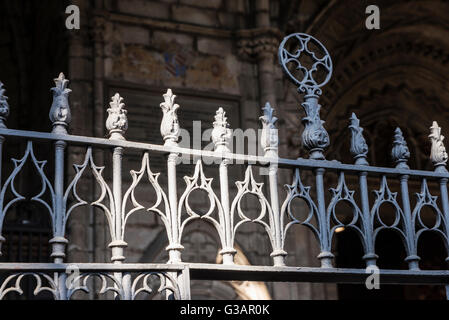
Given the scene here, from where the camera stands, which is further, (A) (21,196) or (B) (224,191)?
(B) (224,191)

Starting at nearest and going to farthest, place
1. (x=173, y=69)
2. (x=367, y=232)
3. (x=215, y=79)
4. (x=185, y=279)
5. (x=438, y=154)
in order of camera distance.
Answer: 1. (x=185, y=279)
2. (x=367, y=232)
3. (x=438, y=154)
4. (x=173, y=69)
5. (x=215, y=79)

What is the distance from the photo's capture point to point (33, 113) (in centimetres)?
1081

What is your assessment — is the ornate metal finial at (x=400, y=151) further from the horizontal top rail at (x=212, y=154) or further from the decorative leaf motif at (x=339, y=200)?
the decorative leaf motif at (x=339, y=200)

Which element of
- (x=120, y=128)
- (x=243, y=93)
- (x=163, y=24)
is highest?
(x=163, y=24)

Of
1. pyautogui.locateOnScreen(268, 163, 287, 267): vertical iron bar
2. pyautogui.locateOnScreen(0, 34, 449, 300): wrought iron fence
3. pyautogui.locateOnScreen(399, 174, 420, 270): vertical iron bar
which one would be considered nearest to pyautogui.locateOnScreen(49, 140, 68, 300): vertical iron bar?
pyautogui.locateOnScreen(0, 34, 449, 300): wrought iron fence

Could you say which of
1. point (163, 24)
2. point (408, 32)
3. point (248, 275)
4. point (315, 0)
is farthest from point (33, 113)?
point (248, 275)

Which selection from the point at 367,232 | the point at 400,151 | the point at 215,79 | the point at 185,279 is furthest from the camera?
the point at 215,79

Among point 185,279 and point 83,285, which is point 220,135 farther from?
point 83,285

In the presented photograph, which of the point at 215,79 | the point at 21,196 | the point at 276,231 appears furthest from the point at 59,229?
the point at 215,79
